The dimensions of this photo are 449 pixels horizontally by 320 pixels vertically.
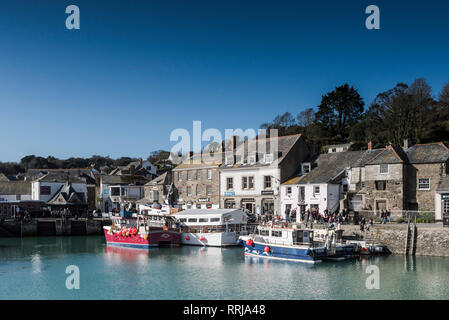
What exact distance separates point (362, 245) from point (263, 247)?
24.2 ft

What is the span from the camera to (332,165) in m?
46.8

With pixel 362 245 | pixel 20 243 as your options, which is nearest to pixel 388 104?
pixel 362 245

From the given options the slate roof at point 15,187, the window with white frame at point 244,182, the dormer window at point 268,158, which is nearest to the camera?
the dormer window at point 268,158

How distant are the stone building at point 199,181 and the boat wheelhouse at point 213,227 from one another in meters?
10.7

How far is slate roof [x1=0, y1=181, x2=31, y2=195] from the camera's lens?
215 ft

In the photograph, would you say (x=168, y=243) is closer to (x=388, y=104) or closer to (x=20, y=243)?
(x=20, y=243)

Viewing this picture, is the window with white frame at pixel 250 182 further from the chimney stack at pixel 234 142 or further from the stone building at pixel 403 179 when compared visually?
the stone building at pixel 403 179

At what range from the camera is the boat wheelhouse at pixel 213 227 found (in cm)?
4116

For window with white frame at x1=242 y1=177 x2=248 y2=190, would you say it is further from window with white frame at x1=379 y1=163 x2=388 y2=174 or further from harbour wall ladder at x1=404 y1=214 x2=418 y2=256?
harbour wall ladder at x1=404 y1=214 x2=418 y2=256

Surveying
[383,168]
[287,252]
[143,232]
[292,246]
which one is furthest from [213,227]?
[383,168]

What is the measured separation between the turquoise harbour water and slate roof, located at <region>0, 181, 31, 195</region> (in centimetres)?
3003

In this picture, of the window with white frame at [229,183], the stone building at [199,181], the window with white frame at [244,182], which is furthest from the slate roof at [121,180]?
the window with white frame at [244,182]

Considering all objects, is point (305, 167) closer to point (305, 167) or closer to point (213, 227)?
point (305, 167)
